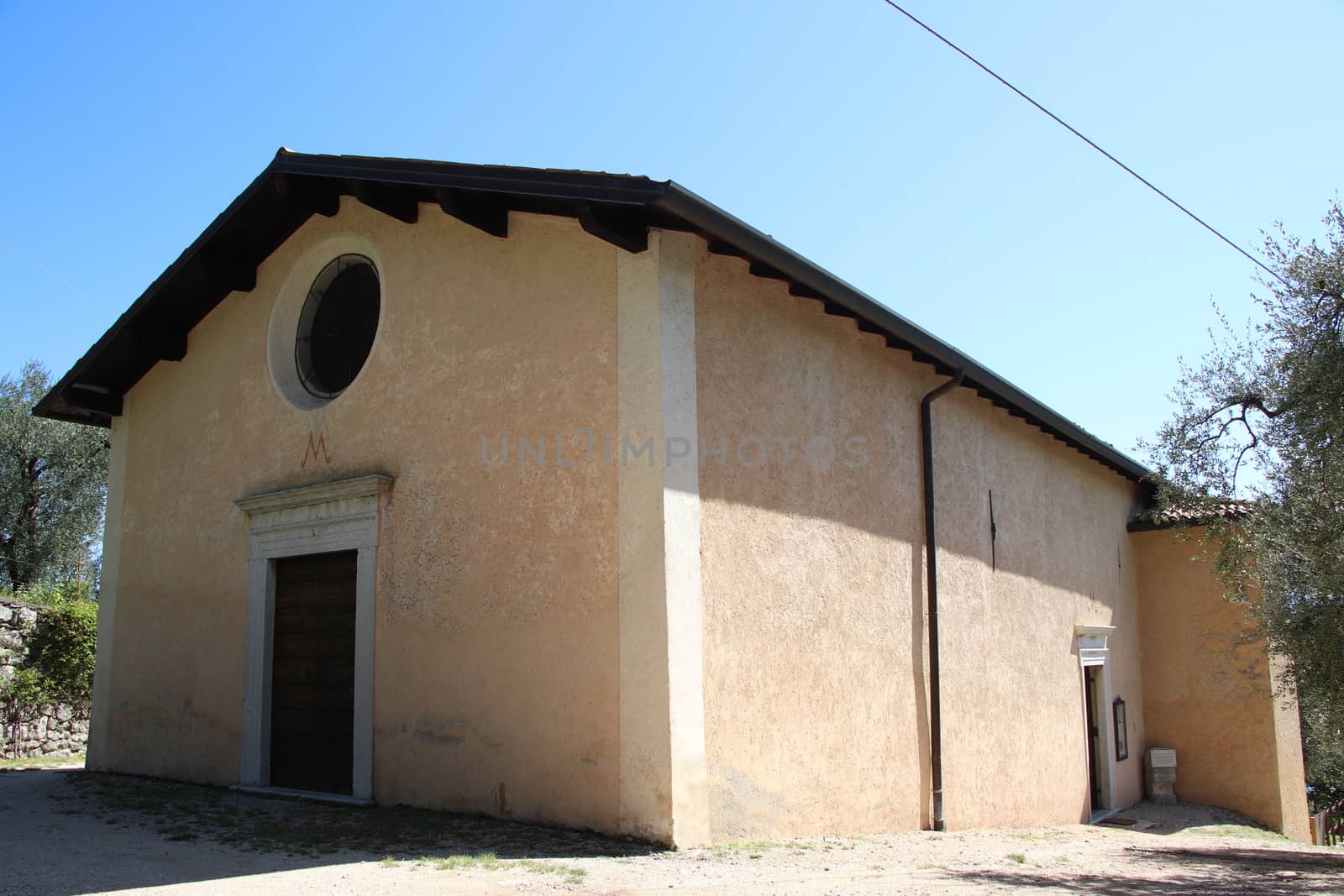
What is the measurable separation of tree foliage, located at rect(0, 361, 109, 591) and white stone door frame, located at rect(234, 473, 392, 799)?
12.8 metres

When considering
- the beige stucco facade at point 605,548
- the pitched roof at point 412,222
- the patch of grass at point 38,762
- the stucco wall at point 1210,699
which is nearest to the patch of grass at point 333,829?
the beige stucco facade at point 605,548

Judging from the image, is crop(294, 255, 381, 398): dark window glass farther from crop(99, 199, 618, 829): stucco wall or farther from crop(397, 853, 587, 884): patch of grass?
crop(397, 853, 587, 884): patch of grass

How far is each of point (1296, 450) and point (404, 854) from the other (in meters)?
7.60

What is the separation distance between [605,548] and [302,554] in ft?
10.8

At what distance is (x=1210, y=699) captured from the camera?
13055 mm

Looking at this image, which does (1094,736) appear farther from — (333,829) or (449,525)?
(333,829)

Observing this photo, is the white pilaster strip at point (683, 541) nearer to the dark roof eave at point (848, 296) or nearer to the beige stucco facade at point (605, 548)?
the beige stucco facade at point (605, 548)

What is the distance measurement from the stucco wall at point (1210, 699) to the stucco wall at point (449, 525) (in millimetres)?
9231

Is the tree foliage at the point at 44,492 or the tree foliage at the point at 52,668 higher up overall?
the tree foliage at the point at 44,492

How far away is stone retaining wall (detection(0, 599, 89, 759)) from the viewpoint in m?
12.1

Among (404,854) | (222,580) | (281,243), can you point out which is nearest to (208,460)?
(222,580)

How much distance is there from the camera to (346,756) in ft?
26.1

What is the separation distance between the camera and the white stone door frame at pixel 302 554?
7.73m

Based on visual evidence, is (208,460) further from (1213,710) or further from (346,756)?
(1213,710)
